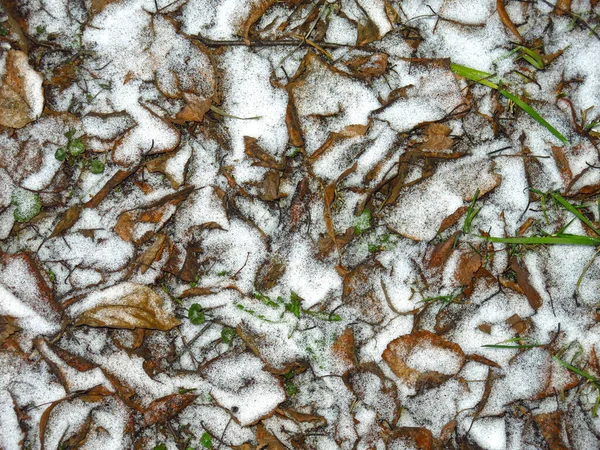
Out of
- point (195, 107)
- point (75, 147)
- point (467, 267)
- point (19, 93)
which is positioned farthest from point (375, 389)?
point (19, 93)

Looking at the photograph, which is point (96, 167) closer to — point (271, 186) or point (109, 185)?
point (109, 185)

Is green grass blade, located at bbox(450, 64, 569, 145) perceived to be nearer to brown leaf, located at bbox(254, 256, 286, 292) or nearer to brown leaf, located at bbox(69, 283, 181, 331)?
brown leaf, located at bbox(254, 256, 286, 292)

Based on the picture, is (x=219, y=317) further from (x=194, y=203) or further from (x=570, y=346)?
(x=570, y=346)

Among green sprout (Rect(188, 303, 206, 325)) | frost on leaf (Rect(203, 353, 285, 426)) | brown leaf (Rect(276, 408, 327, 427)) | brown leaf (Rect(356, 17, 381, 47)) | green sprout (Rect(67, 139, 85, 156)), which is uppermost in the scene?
brown leaf (Rect(356, 17, 381, 47))

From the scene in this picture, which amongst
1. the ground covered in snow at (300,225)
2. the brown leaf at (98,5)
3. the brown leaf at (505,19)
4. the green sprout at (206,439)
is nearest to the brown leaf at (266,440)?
the ground covered in snow at (300,225)

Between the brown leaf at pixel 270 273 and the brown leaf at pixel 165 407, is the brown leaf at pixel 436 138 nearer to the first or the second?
the brown leaf at pixel 270 273

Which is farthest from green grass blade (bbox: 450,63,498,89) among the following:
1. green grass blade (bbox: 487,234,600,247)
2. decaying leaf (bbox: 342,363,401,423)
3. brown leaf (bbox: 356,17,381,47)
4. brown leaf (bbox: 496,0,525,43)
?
decaying leaf (bbox: 342,363,401,423)

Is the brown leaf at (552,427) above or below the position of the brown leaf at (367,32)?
below
